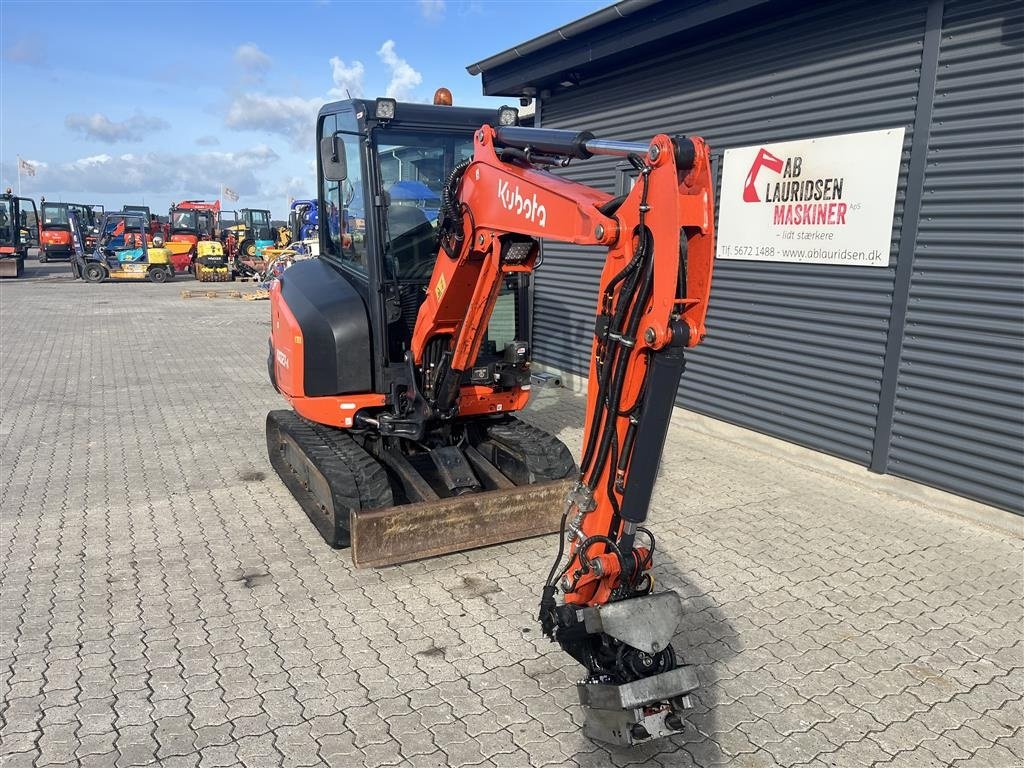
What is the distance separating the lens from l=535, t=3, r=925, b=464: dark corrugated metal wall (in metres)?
6.35

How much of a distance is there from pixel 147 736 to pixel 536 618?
205 centimetres

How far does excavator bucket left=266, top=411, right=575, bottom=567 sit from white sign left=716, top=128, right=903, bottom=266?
3.22 metres

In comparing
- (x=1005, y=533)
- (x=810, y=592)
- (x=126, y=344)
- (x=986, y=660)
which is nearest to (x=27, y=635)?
(x=810, y=592)

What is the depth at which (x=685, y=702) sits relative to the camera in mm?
2895

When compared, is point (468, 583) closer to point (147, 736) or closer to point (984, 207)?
point (147, 736)

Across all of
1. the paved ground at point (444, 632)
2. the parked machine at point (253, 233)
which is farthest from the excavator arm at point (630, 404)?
the parked machine at point (253, 233)

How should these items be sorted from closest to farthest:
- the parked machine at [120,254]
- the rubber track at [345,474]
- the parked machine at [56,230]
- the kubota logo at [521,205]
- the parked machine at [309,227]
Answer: the kubota logo at [521,205], the rubber track at [345,474], the parked machine at [309,227], the parked machine at [120,254], the parked machine at [56,230]

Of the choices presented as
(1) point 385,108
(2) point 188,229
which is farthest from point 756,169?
(2) point 188,229

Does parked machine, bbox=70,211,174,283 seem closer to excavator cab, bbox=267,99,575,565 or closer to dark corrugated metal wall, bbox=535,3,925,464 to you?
dark corrugated metal wall, bbox=535,3,925,464

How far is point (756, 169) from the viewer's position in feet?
24.1

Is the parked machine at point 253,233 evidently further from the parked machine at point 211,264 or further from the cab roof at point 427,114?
the cab roof at point 427,114

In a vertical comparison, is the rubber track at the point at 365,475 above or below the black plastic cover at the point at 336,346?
below

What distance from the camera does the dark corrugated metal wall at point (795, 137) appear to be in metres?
6.35

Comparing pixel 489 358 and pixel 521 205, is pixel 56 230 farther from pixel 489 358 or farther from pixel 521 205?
pixel 521 205
